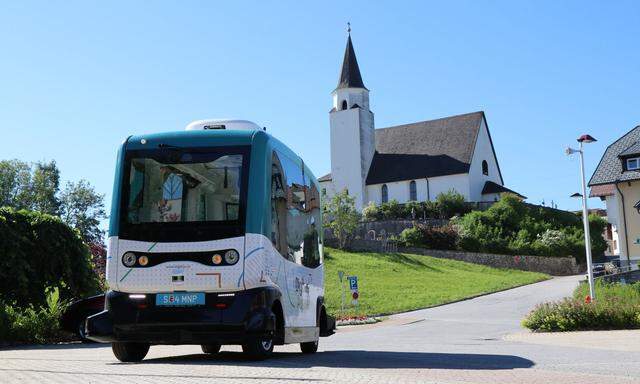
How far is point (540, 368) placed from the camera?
10.3 meters

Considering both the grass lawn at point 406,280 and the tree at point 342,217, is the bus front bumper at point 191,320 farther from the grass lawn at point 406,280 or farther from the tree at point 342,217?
the tree at point 342,217

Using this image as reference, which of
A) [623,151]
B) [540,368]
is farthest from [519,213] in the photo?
[540,368]

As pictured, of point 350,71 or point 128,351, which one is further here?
point 350,71

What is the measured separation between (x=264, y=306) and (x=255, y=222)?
113 centimetres

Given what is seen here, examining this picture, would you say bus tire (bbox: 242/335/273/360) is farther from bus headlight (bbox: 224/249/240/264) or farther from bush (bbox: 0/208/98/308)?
bush (bbox: 0/208/98/308)

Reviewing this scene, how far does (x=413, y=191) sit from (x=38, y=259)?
61.6 meters

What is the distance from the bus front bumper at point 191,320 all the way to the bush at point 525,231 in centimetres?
5326

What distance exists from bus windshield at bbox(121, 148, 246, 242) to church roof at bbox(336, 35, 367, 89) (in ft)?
247

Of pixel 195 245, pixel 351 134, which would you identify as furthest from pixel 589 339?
pixel 351 134

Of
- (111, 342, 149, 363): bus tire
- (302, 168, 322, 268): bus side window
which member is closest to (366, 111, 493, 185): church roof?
(302, 168, 322, 268): bus side window

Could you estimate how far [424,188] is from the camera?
259 ft

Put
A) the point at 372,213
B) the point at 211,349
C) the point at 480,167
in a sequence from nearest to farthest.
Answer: the point at 211,349
the point at 372,213
the point at 480,167

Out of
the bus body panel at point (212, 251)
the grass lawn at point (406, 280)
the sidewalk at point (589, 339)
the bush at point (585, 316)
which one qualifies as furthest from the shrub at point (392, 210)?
the bus body panel at point (212, 251)

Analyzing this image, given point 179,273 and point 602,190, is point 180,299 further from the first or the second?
point 602,190
